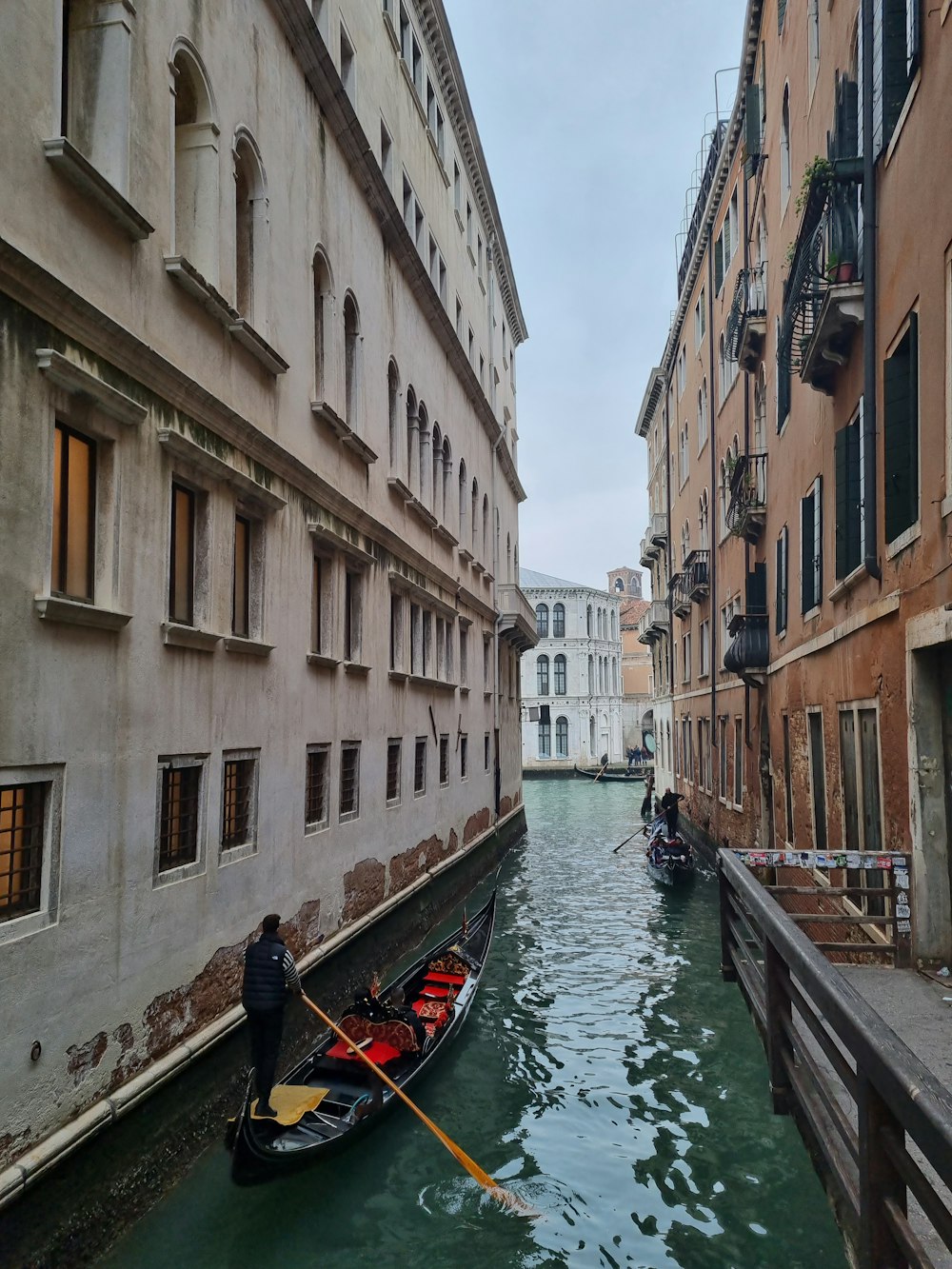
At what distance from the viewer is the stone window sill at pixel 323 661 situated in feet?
31.8

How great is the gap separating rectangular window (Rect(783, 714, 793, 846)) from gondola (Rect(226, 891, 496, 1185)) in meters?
4.25

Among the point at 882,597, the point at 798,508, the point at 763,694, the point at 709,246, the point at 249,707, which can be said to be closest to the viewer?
the point at 882,597

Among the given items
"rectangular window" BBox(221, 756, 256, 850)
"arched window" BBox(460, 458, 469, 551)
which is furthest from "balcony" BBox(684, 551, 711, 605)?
"rectangular window" BBox(221, 756, 256, 850)

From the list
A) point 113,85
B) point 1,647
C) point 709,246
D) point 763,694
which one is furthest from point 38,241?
point 709,246

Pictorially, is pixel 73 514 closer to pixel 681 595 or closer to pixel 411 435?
pixel 411 435

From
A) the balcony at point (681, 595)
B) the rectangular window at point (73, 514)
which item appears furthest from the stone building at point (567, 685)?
the rectangular window at point (73, 514)

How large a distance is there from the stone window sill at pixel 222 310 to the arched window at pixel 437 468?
7776 mm

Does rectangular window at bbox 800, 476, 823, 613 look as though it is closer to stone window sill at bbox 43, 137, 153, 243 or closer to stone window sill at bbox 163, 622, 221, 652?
stone window sill at bbox 163, 622, 221, 652

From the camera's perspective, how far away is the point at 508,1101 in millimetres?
8219

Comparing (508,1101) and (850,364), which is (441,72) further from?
(508,1101)

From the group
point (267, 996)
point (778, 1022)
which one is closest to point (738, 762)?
Answer: point (267, 996)

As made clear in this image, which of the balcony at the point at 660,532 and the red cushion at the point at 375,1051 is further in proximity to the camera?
the balcony at the point at 660,532

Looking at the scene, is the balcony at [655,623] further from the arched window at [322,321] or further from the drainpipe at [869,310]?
the drainpipe at [869,310]

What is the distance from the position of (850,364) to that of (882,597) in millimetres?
2335
